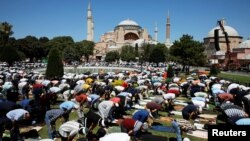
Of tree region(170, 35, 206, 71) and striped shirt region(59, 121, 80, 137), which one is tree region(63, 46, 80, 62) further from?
striped shirt region(59, 121, 80, 137)

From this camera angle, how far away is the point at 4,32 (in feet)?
190

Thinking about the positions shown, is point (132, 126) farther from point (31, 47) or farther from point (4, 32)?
point (31, 47)

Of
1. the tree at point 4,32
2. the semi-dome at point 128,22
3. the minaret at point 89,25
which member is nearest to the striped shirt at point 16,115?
the tree at point 4,32

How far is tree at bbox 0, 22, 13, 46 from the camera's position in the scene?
5743cm

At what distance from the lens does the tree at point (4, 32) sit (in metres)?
57.4

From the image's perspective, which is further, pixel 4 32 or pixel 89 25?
pixel 89 25

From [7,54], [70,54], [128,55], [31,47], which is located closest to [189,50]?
[7,54]

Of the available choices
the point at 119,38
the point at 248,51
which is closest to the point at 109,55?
the point at 119,38

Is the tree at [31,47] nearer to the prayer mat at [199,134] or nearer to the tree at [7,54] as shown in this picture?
the tree at [7,54]

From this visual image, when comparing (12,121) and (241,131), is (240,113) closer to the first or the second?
(241,131)

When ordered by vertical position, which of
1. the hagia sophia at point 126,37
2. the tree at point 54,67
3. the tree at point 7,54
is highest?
the hagia sophia at point 126,37

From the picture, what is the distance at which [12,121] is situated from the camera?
8.95 metres

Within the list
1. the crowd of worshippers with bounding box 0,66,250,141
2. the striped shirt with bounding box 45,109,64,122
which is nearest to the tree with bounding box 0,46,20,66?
the crowd of worshippers with bounding box 0,66,250,141

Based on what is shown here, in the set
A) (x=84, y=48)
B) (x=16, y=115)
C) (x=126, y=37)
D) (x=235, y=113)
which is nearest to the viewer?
(x=16, y=115)
